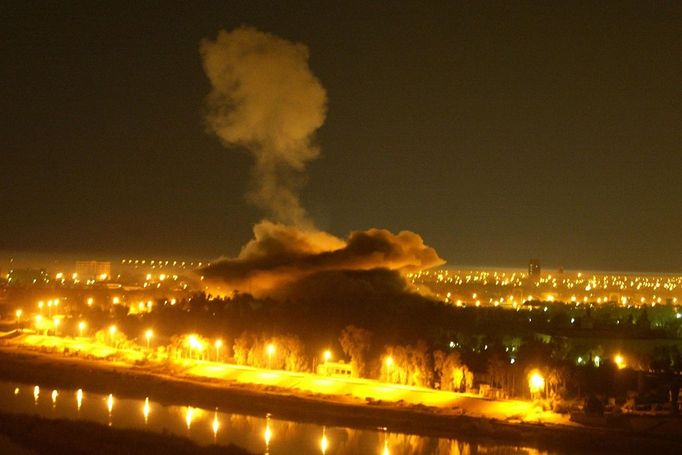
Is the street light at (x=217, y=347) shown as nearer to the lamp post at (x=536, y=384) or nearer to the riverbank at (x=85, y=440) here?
the riverbank at (x=85, y=440)

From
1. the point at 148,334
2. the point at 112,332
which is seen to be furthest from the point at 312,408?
the point at 112,332

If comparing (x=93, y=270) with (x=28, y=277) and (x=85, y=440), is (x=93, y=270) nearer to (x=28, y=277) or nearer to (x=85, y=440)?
(x=28, y=277)

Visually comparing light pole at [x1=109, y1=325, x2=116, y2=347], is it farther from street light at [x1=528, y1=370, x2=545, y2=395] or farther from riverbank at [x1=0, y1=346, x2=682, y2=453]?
street light at [x1=528, y1=370, x2=545, y2=395]

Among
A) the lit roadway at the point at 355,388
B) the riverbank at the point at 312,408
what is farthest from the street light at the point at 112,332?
the riverbank at the point at 312,408

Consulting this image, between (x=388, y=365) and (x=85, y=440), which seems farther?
(x=388, y=365)

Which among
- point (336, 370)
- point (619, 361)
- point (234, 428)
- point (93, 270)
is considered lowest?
point (234, 428)

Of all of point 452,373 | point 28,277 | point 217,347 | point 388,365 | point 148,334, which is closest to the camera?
point 452,373

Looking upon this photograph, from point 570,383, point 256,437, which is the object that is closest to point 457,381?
point 570,383

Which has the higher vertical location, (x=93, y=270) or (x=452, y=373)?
(x=93, y=270)

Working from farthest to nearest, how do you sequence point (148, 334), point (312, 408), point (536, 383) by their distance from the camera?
1. point (148, 334)
2. point (536, 383)
3. point (312, 408)
